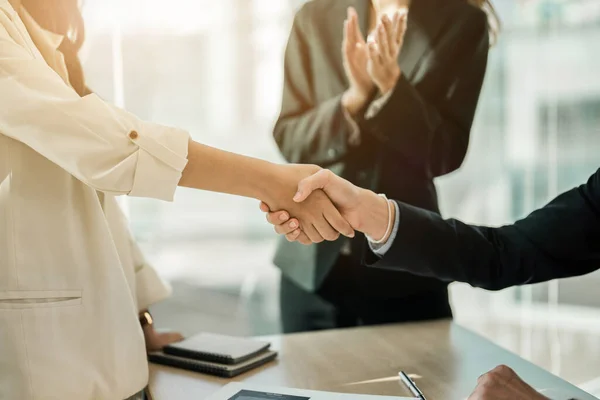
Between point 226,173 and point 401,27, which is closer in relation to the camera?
point 226,173

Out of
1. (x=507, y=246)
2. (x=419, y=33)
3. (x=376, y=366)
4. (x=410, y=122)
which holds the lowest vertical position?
(x=376, y=366)

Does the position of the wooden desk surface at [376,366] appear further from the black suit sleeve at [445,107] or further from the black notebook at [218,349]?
the black suit sleeve at [445,107]

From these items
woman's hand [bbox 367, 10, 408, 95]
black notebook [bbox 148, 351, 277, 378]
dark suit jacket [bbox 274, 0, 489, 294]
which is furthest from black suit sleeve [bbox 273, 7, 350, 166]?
black notebook [bbox 148, 351, 277, 378]

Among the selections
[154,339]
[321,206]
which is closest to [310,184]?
[321,206]

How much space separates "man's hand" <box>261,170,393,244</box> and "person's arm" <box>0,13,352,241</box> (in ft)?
0.89

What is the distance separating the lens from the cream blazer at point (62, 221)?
857mm

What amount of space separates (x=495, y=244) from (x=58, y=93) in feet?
2.72

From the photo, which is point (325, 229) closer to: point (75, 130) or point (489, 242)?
point (489, 242)

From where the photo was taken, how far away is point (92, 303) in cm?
93

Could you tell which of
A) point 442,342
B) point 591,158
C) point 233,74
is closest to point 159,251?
point 233,74

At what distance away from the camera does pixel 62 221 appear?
90cm

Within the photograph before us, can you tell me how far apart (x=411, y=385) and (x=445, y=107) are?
2.84ft

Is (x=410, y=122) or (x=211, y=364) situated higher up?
(x=410, y=122)

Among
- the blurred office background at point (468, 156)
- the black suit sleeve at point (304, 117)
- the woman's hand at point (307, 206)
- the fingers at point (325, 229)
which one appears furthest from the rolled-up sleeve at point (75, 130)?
the blurred office background at point (468, 156)
